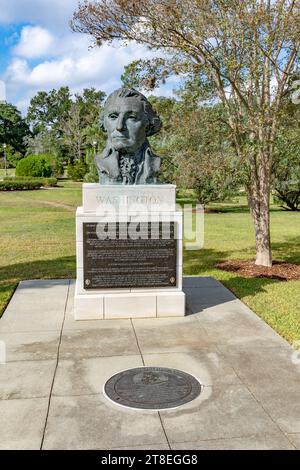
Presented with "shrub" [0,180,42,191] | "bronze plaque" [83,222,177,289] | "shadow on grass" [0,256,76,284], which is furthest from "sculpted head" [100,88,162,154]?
"shrub" [0,180,42,191]

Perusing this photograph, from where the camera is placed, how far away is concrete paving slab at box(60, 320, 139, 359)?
19.5 feet

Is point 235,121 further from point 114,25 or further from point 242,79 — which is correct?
point 114,25

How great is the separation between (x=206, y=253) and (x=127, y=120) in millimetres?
7153

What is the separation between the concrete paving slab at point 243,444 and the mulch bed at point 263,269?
6712 millimetres

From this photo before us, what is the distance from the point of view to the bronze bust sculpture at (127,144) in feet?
24.8

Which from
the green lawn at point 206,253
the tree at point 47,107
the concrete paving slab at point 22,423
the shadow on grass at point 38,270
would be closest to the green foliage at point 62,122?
the tree at point 47,107

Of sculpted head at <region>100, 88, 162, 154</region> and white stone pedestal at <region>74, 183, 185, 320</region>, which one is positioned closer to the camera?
white stone pedestal at <region>74, 183, 185, 320</region>

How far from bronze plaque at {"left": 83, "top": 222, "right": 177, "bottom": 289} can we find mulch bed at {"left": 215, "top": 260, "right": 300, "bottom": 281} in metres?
3.81

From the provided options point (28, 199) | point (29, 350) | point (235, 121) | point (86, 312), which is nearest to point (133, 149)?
point (86, 312)

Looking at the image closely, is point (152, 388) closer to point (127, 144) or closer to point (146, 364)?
point (146, 364)

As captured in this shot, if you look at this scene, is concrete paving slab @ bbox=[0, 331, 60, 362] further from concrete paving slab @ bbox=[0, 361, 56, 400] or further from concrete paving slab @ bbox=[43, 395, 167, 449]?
concrete paving slab @ bbox=[43, 395, 167, 449]

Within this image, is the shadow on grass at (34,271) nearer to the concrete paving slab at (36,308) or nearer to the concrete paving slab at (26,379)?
the concrete paving slab at (36,308)

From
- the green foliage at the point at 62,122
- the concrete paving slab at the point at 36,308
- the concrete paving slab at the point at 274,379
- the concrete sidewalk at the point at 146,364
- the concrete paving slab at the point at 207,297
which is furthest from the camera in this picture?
the green foliage at the point at 62,122

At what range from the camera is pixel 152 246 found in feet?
24.6
